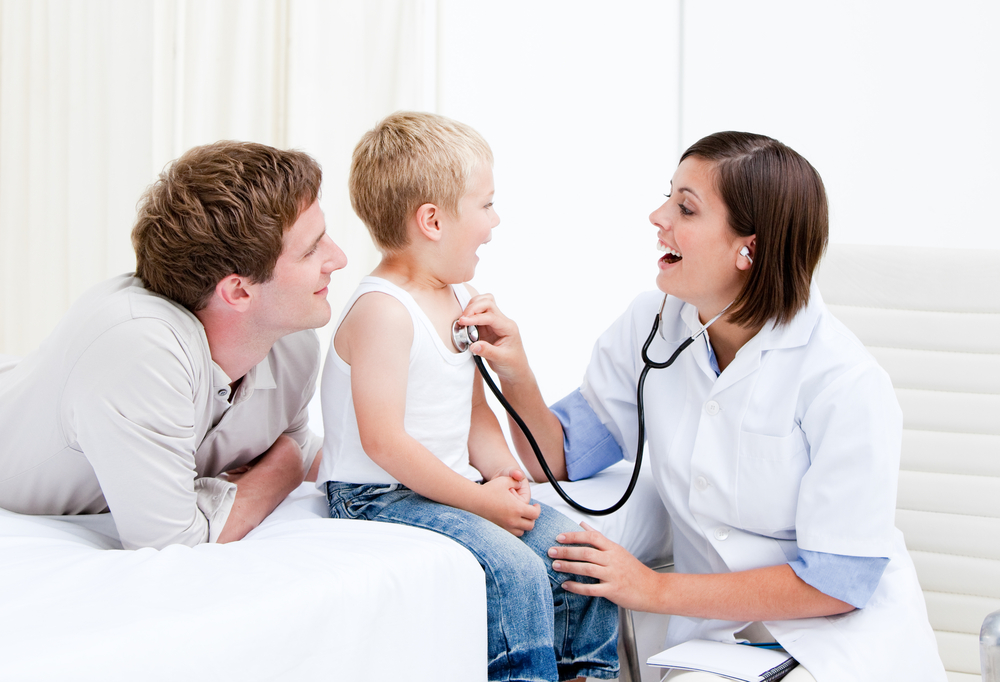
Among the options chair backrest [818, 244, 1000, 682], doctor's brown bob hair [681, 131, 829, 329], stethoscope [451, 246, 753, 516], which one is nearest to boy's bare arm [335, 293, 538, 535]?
stethoscope [451, 246, 753, 516]

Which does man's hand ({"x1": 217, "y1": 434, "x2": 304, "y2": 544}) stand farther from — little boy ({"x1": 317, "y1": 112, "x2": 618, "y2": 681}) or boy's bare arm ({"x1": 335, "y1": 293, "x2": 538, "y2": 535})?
boy's bare arm ({"x1": 335, "y1": 293, "x2": 538, "y2": 535})

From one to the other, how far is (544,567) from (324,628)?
33cm

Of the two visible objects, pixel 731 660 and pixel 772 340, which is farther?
pixel 772 340

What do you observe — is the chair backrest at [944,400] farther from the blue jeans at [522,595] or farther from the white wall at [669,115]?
the white wall at [669,115]

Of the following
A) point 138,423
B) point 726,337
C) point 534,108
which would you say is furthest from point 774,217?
point 534,108

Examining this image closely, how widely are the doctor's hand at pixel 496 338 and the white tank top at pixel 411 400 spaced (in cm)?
4

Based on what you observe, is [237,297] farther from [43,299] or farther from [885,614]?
[43,299]

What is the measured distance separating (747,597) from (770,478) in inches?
6.7

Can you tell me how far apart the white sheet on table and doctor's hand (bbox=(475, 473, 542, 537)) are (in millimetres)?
128

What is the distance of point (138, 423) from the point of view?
103 centimetres

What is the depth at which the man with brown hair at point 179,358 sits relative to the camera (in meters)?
1.03

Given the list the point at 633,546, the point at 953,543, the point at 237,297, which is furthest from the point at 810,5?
the point at 237,297

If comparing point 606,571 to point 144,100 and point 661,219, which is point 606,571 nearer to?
point 661,219

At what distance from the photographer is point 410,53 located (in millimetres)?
2994
